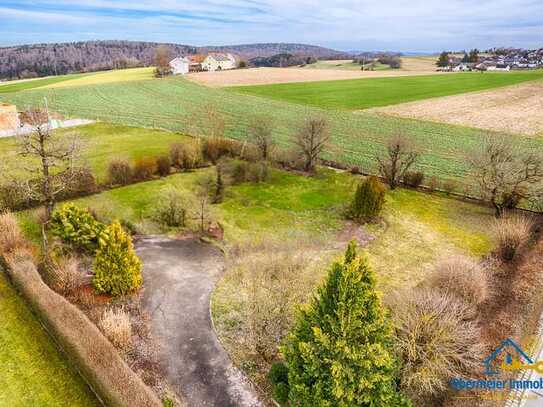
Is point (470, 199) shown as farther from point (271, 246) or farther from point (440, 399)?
point (440, 399)

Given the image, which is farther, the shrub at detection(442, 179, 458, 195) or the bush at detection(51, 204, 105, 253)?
the shrub at detection(442, 179, 458, 195)

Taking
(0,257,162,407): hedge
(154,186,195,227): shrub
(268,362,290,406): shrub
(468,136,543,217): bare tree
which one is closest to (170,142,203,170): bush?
(154,186,195,227): shrub

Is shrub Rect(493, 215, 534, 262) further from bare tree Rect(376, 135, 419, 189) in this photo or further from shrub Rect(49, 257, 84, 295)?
shrub Rect(49, 257, 84, 295)

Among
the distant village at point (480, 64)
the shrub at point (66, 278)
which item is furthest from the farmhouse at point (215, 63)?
the shrub at point (66, 278)

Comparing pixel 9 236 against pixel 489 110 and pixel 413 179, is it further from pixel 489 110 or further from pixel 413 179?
pixel 489 110

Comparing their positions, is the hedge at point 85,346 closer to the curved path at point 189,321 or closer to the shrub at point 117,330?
the shrub at point 117,330

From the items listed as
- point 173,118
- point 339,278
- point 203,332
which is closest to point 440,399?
point 339,278

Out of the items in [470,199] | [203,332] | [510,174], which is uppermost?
[510,174]
